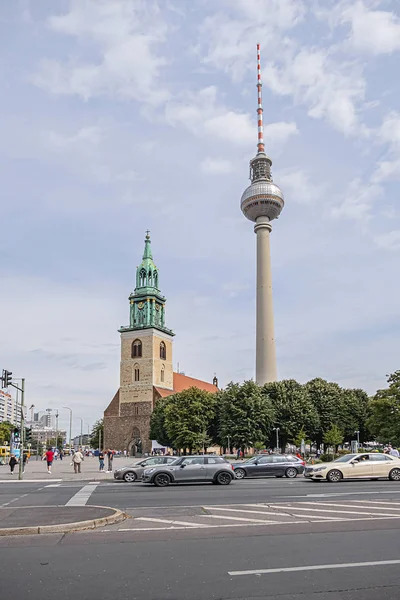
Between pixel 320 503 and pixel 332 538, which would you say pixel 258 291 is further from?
pixel 332 538

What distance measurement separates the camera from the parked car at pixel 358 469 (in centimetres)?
2508

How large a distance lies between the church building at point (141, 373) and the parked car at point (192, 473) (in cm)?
6455

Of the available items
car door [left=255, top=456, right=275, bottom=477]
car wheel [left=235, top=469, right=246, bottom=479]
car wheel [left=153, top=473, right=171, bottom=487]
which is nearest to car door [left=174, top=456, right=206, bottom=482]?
car wheel [left=153, top=473, right=171, bottom=487]

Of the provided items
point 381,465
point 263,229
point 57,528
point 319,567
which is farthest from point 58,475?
point 263,229

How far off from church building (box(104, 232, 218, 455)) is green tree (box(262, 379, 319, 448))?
28.6 meters

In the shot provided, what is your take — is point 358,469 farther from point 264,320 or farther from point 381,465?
point 264,320

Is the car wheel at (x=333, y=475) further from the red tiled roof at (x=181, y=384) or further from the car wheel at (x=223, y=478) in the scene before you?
the red tiled roof at (x=181, y=384)

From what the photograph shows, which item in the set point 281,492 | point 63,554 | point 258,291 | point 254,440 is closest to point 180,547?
point 63,554

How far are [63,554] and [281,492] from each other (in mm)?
12331

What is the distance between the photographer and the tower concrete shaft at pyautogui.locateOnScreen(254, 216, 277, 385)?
89.1 meters

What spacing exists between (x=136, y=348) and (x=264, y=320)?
863 inches

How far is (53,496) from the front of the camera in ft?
66.0

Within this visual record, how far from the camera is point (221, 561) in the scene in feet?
27.0

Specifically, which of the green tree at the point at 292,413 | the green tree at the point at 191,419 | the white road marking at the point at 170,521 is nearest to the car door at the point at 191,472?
the white road marking at the point at 170,521
